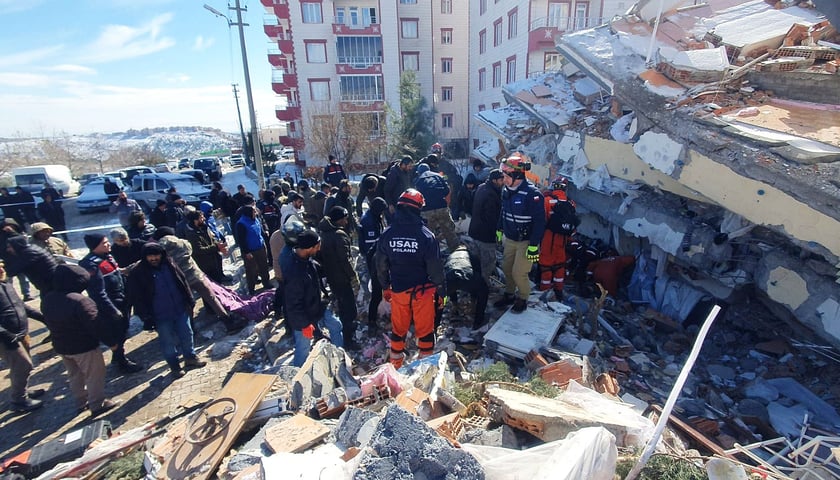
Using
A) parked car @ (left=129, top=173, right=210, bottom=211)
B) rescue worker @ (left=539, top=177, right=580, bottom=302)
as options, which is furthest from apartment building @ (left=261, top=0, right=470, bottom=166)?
rescue worker @ (left=539, top=177, right=580, bottom=302)

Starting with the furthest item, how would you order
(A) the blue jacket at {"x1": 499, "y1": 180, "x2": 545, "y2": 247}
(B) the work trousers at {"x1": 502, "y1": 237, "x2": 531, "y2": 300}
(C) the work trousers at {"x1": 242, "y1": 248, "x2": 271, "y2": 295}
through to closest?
1. (C) the work trousers at {"x1": 242, "y1": 248, "x2": 271, "y2": 295}
2. (B) the work trousers at {"x1": 502, "y1": 237, "x2": 531, "y2": 300}
3. (A) the blue jacket at {"x1": 499, "y1": 180, "x2": 545, "y2": 247}

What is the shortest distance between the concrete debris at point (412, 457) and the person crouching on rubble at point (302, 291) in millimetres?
1987

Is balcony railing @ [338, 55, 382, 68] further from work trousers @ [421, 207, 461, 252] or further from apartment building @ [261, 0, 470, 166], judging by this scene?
work trousers @ [421, 207, 461, 252]

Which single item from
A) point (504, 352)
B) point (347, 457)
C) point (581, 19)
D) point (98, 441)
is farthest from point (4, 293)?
point (581, 19)

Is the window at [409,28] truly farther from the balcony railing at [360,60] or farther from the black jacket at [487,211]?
the black jacket at [487,211]

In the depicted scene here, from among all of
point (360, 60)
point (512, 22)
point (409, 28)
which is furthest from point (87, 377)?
point (409, 28)

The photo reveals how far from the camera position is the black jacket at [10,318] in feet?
12.1

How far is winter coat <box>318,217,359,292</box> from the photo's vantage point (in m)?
4.25

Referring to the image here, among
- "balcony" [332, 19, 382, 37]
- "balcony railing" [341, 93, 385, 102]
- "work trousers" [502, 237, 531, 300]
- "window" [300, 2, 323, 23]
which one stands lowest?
"work trousers" [502, 237, 531, 300]

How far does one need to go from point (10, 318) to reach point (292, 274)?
281cm

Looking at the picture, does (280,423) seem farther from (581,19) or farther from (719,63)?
(581,19)

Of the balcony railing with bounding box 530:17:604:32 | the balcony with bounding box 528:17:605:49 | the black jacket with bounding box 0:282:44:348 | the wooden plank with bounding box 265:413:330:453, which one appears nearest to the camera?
the wooden plank with bounding box 265:413:330:453

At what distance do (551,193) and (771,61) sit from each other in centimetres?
363

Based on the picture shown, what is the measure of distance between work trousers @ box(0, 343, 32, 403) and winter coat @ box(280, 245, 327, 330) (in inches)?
108
